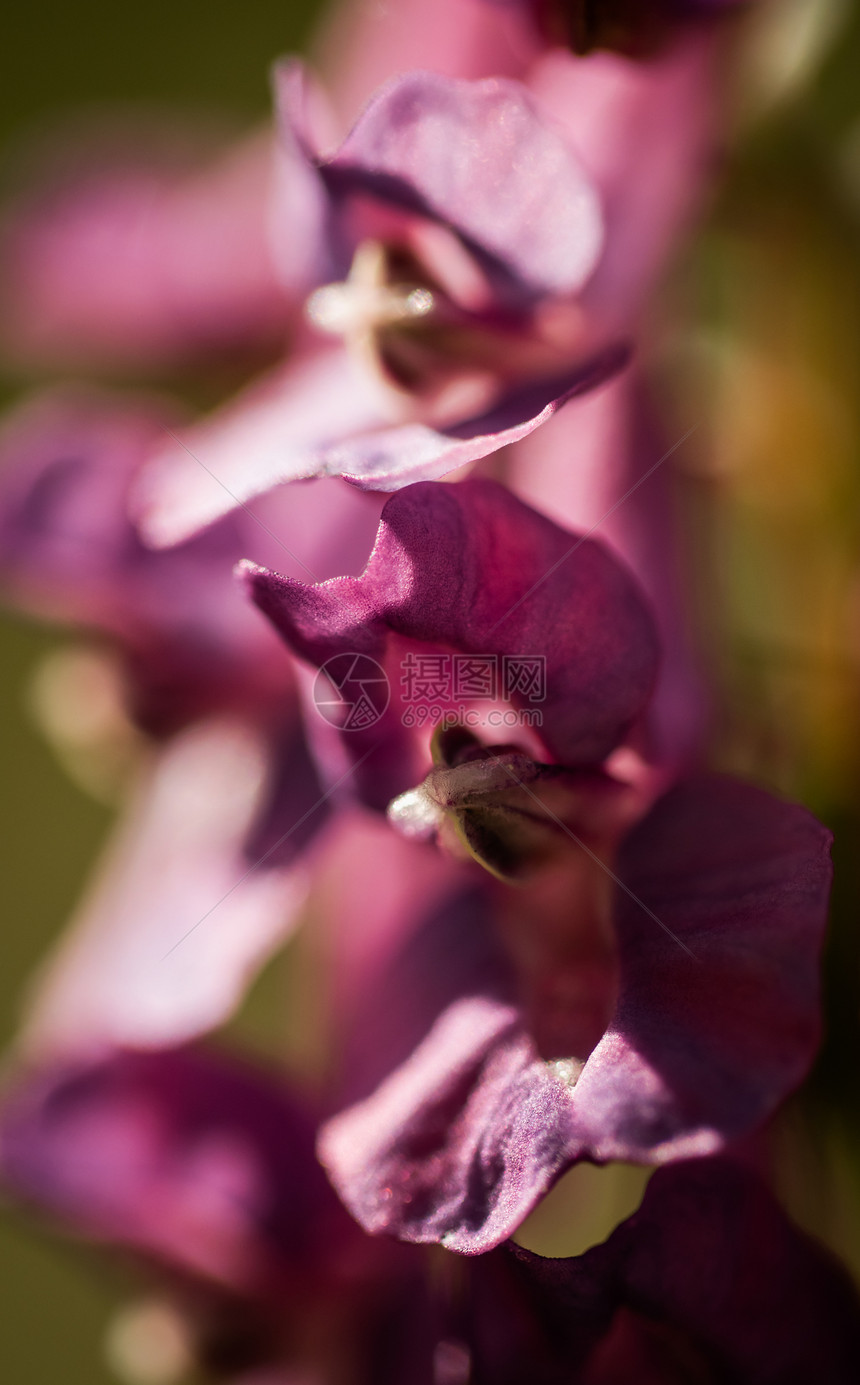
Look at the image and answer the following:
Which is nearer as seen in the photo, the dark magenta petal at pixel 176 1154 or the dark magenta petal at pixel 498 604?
the dark magenta petal at pixel 498 604

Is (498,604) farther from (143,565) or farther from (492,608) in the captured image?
(143,565)

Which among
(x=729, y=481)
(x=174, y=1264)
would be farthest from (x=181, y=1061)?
(x=729, y=481)

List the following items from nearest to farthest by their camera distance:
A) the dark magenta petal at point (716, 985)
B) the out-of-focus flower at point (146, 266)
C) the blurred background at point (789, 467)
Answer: the dark magenta petal at point (716, 985) → the blurred background at point (789, 467) → the out-of-focus flower at point (146, 266)

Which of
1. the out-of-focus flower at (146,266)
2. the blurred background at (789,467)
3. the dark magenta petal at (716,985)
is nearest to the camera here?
the dark magenta petal at (716,985)

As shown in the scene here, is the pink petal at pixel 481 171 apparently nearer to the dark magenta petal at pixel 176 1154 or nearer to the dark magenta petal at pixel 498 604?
the dark magenta petal at pixel 498 604
